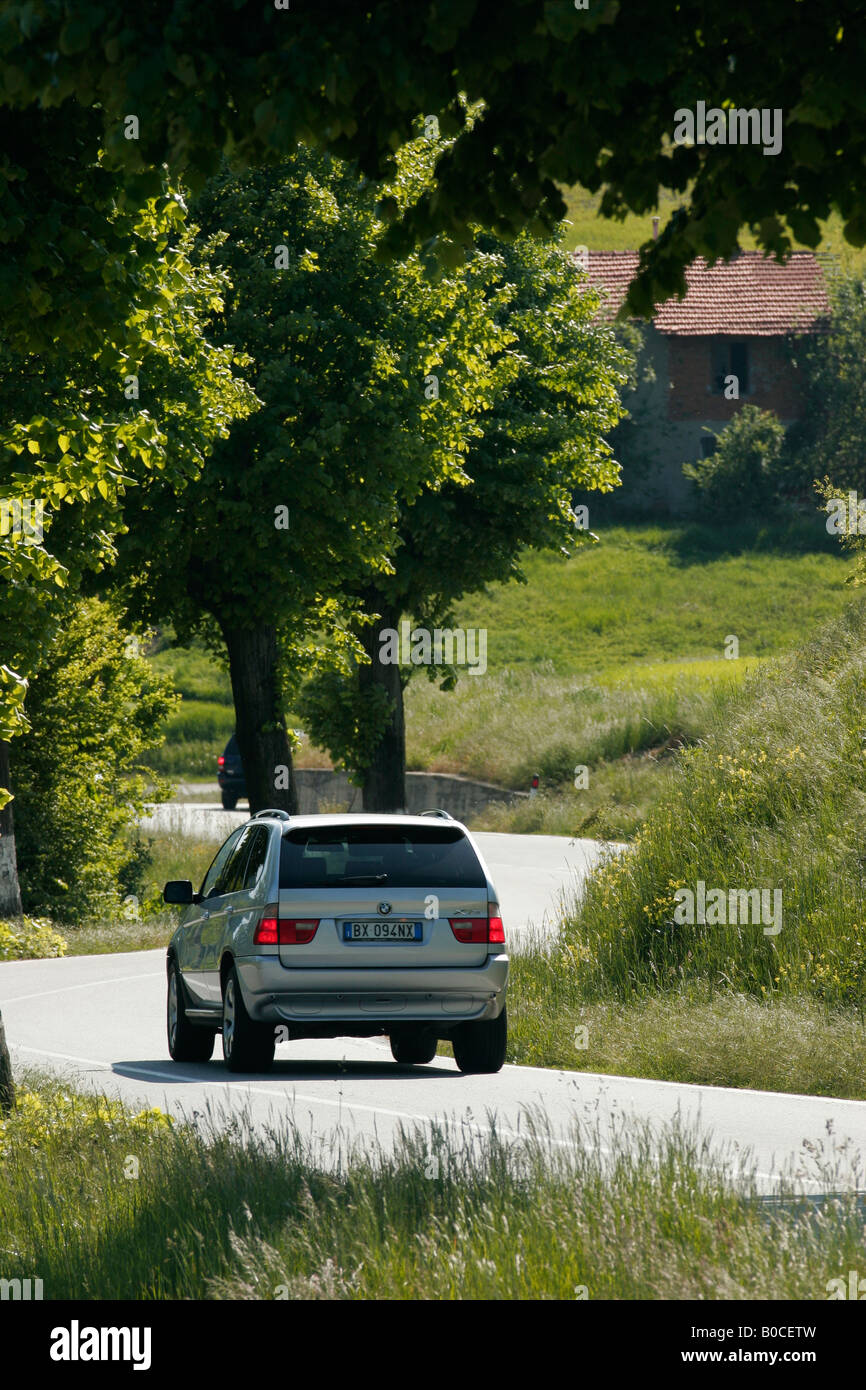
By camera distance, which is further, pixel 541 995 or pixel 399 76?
pixel 541 995

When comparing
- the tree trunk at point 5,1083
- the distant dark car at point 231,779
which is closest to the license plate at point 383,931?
the tree trunk at point 5,1083

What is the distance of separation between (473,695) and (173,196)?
4131 centimetres

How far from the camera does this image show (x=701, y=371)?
79562 millimetres

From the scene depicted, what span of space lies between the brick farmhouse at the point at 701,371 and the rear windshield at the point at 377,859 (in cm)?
6663

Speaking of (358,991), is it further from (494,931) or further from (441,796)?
(441,796)

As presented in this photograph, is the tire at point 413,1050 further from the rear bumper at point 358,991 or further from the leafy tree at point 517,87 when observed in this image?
the leafy tree at point 517,87

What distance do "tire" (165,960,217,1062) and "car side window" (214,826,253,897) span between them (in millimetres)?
919

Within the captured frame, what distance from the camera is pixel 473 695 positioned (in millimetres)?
51344

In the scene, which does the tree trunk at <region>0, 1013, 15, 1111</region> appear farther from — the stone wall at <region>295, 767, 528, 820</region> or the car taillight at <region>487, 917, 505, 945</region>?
the stone wall at <region>295, 767, 528, 820</region>

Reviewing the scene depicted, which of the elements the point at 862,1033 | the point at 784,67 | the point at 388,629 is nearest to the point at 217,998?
the point at 862,1033

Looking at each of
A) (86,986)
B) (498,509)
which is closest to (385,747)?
(498,509)

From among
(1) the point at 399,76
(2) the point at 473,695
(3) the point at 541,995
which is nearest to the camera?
(1) the point at 399,76
